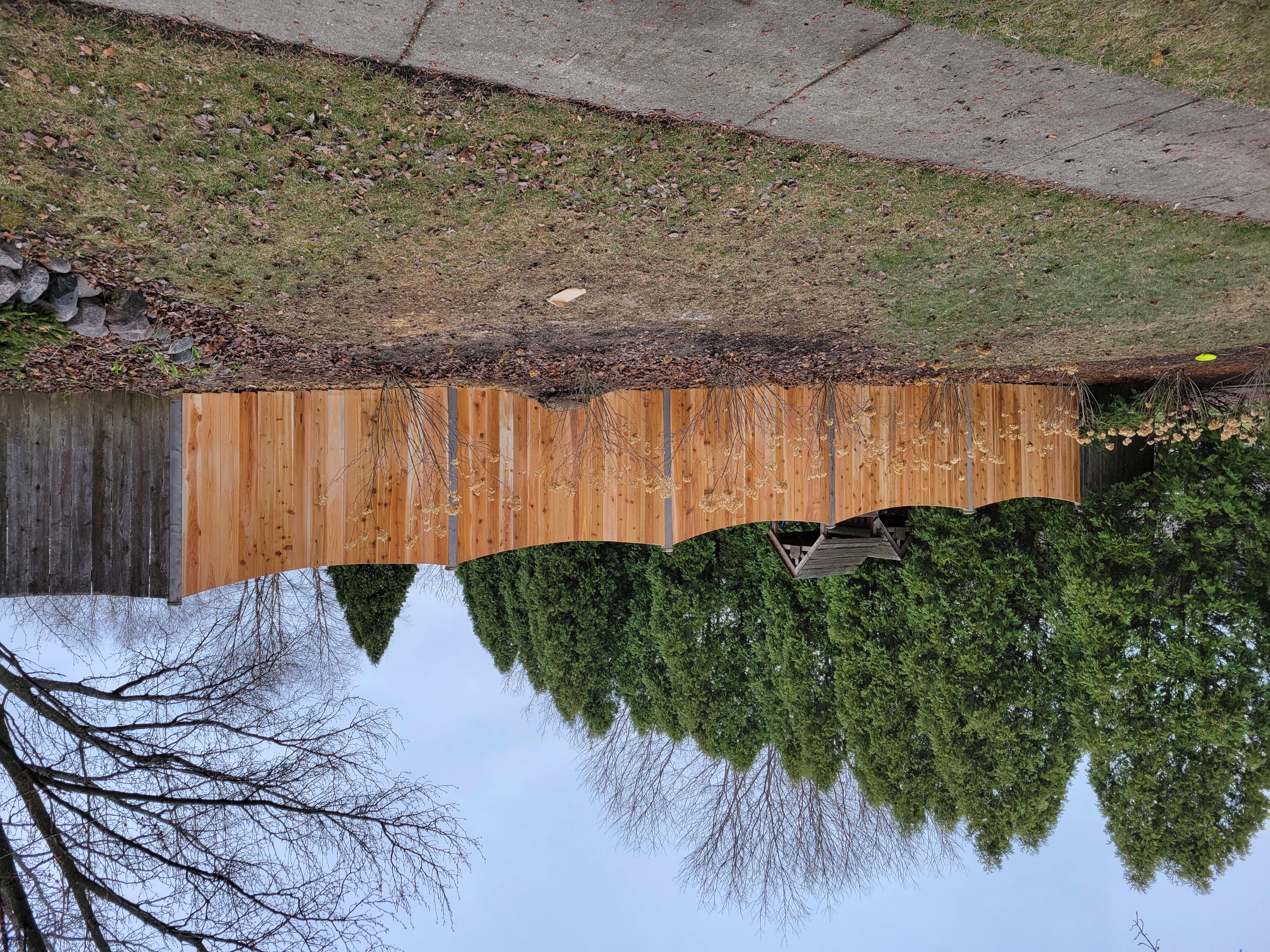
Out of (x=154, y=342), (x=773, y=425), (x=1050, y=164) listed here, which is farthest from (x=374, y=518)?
(x=1050, y=164)

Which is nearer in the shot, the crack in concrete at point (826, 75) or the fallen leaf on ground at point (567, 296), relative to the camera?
the crack in concrete at point (826, 75)

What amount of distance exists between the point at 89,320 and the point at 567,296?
106 inches

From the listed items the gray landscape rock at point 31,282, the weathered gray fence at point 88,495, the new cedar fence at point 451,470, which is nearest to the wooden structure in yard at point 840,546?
the new cedar fence at point 451,470

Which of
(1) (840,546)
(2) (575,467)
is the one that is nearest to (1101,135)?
(2) (575,467)

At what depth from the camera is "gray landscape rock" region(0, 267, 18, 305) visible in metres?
3.28

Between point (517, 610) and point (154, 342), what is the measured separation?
8.11m

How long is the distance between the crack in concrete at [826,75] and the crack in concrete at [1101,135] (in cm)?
135

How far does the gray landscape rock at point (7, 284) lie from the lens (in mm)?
3281

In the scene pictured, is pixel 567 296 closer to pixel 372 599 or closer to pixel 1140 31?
pixel 1140 31

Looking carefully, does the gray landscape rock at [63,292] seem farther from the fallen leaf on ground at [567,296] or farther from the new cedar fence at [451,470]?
the fallen leaf on ground at [567,296]

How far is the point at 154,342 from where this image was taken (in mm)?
4211

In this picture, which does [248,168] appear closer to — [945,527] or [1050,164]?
[1050,164]

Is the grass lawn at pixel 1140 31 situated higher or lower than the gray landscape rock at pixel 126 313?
higher

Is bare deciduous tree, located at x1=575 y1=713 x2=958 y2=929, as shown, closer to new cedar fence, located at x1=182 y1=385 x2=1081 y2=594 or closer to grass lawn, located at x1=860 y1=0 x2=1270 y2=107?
new cedar fence, located at x1=182 y1=385 x2=1081 y2=594
